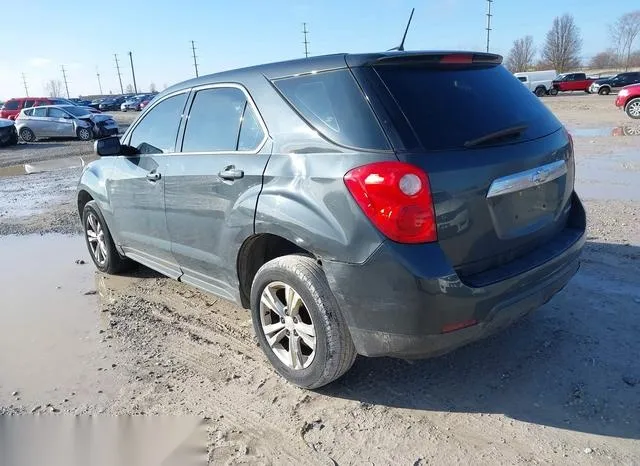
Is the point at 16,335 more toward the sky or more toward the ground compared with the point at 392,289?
more toward the ground

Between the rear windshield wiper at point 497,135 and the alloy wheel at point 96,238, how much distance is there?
4.00 m

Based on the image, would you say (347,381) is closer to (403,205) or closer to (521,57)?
(403,205)

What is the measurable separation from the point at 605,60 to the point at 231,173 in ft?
376

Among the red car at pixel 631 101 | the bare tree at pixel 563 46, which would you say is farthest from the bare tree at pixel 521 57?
the red car at pixel 631 101

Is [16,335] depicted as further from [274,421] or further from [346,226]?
[346,226]

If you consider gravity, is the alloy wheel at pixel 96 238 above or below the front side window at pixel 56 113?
below

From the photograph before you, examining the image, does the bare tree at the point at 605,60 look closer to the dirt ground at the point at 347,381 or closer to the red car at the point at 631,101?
the red car at the point at 631,101

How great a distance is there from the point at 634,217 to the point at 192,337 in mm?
5201

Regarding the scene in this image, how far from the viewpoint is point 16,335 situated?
4.26 metres

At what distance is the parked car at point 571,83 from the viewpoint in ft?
155

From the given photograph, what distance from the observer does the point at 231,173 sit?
341 cm

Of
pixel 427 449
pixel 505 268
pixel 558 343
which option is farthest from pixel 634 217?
pixel 427 449

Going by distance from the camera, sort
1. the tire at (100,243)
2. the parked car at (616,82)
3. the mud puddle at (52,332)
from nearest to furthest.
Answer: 1. the mud puddle at (52,332)
2. the tire at (100,243)
3. the parked car at (616,82)

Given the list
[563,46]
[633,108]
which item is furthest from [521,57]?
[633,108]
